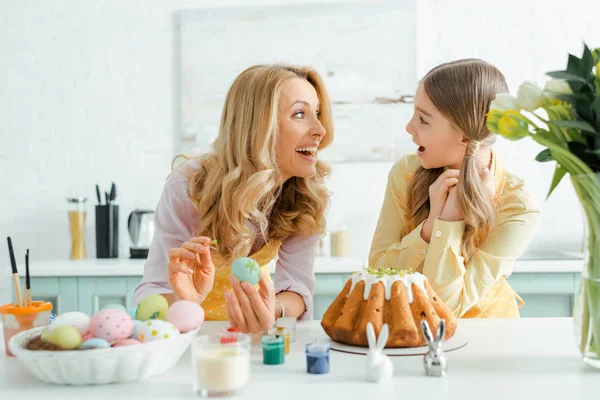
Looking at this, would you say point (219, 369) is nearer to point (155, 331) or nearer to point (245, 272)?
point (155, 331)

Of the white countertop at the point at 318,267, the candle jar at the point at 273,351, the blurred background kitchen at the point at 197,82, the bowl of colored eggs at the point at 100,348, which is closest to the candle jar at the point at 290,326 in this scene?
the candle jar at the point at 273,351

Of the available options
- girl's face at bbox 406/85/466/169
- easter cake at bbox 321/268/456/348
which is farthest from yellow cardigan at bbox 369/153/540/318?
easter cake at bbox 321/268/456/348

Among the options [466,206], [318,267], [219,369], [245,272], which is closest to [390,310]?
[245,272]

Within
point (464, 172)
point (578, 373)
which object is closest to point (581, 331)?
point (578, 373)

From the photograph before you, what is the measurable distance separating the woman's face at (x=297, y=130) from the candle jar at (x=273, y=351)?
79 cm

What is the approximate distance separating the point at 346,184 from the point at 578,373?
2.52 meters

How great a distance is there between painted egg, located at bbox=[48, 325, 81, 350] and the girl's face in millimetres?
1187

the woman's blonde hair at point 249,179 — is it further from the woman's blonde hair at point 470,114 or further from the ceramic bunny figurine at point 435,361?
the ceramic bunny figurine at point 435,361

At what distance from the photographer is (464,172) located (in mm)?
1713

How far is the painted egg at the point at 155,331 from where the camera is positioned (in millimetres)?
1007

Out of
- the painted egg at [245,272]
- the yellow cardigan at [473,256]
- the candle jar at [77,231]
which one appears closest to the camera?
the painted egg at [245,272]

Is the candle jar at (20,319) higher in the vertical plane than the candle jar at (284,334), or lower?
higher

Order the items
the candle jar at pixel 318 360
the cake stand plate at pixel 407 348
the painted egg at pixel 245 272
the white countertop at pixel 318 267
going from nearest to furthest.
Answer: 1. the candle jar at pixel 318 360
2. the cake stand plate at pixel 407 348
3. the painted egg at pixel 245 272
4. the white countertop at pixel 318 267

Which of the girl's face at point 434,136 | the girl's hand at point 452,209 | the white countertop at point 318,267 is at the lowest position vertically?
the white countertop at point 318,267
